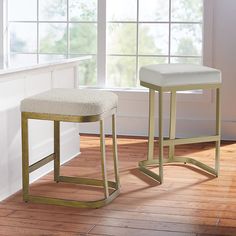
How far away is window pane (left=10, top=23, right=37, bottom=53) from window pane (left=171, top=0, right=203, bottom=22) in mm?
1375

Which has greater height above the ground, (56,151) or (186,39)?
(186,39)

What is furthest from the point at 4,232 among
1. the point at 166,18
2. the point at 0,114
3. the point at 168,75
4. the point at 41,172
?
the point at 166,18

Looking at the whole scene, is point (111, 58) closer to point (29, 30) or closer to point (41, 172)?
point (29, 30)

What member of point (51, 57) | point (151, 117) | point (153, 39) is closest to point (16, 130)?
point (151, 117)

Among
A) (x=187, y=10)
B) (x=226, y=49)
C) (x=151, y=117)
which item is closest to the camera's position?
(x=151, y=117)

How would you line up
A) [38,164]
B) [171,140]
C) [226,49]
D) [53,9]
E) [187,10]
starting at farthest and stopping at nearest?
[53,9]
[187,10]
[226,49]
[171,140]
[38,164]

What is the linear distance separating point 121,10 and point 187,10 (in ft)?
2.08

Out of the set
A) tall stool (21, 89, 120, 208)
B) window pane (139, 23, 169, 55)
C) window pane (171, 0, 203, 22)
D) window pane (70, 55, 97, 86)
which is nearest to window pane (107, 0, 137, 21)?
window pane (139, 23, 169, 55)

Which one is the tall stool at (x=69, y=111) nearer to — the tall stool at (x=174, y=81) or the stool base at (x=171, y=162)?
the tall stool at (x=174, y=81)

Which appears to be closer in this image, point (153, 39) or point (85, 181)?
point (85, 181)

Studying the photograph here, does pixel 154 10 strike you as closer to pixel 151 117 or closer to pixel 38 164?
pixel 151 117

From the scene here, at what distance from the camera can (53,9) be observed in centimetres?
599

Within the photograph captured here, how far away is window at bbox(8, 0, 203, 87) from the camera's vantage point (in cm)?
579

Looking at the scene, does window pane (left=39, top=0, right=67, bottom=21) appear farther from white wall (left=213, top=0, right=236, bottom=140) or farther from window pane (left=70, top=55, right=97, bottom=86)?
white wall (left=213, top=0, right=236, bottom=140)
